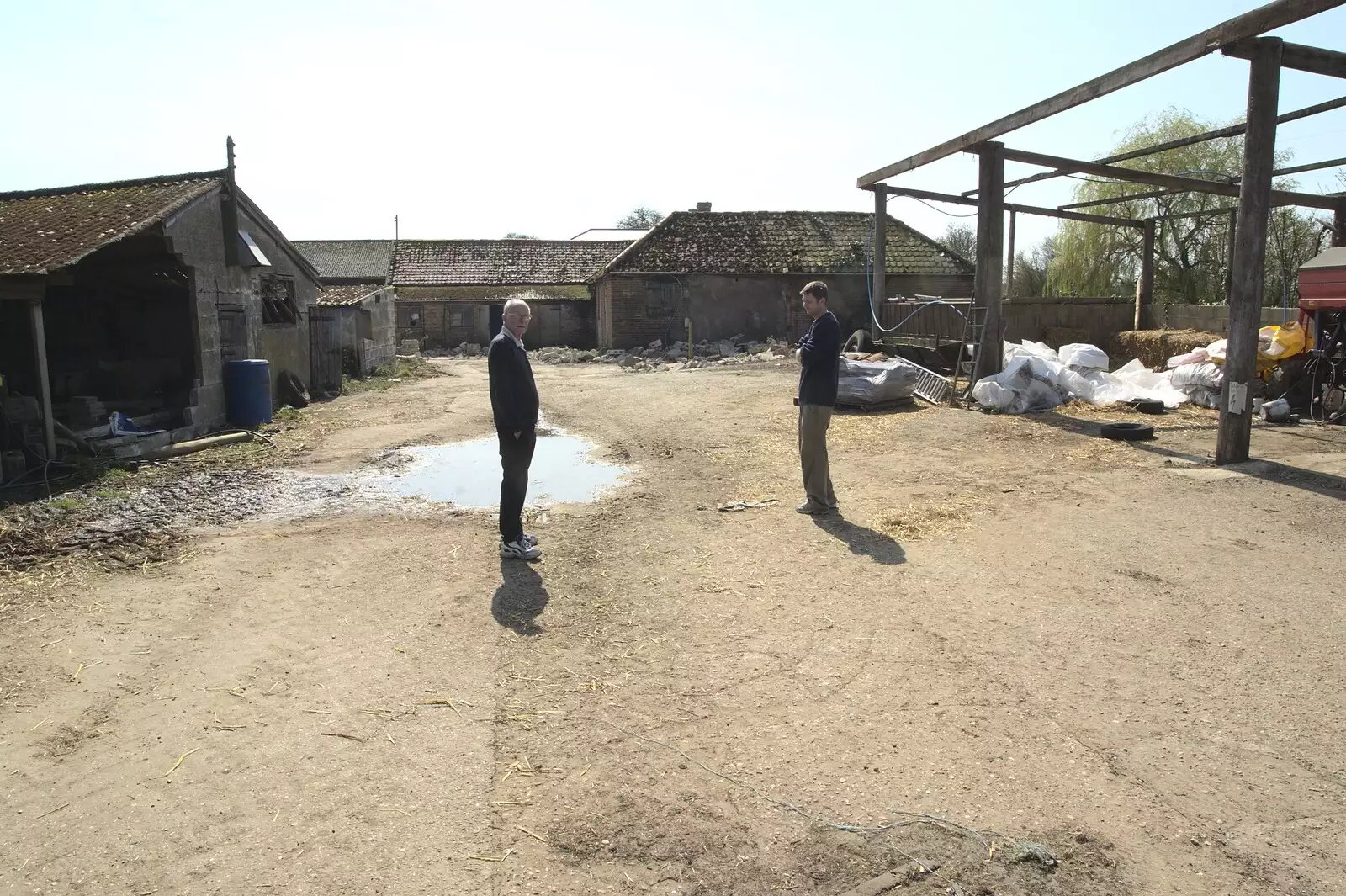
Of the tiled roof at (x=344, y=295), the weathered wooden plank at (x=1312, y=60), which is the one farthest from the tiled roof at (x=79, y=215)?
the weathered wooden plank at (x=1312, y=60)

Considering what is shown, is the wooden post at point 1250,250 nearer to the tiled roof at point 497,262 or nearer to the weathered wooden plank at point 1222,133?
the weathered wooden plank at point 1222,133

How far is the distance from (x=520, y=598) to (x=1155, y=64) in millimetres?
9403

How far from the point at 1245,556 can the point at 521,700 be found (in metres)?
5.18

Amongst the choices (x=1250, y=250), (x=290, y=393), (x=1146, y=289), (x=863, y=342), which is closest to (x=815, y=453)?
(x=1250, y=250)

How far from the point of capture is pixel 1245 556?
6234 mm

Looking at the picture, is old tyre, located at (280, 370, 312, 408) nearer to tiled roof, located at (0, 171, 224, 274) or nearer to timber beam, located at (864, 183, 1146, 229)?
tiled roof, located at (0, 171, 224, 274)

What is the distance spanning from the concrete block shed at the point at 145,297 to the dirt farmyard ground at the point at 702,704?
586 cm

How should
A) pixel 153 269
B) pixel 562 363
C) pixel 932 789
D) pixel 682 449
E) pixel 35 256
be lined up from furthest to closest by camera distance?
pixel 562 363, pixel 153 269, pixel 682 449, pixel 35 256, pixel 932 789

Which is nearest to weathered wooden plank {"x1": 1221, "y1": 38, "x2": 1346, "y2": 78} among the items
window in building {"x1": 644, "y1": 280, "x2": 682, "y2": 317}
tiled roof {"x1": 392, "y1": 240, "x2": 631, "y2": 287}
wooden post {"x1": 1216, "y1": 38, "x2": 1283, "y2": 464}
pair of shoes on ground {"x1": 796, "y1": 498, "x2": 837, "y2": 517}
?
wooden post {"x1": 1216, "y1": 38, "x2": 1283, "y2": 464}

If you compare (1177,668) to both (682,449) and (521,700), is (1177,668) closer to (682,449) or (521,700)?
(521,700)

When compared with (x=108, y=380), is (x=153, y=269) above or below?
above

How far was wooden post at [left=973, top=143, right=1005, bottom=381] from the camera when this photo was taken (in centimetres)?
1403

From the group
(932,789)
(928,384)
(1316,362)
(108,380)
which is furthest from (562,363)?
(932,789)

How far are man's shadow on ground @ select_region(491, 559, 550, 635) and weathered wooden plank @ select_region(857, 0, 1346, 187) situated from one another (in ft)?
28.1
